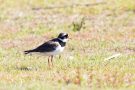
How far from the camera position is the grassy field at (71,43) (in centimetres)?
1294

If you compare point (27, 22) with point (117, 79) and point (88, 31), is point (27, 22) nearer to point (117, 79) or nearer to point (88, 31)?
point (88, 31)

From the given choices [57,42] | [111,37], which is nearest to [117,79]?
[57,42]

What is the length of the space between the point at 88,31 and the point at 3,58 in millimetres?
6818

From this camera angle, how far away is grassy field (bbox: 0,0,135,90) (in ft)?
42.4

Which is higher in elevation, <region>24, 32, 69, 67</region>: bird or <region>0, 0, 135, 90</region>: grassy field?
<region>24, 32, 69, 67</region>: bird

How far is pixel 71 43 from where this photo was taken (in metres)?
20.4

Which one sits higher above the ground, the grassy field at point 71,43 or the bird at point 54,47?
the bird at point 54,47

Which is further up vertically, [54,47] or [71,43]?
[54,47]

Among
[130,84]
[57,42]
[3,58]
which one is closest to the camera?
[130,84]

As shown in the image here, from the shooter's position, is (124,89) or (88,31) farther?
(88,31)

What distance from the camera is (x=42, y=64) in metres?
15.9

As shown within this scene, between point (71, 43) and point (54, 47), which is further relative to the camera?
point (71, 43)

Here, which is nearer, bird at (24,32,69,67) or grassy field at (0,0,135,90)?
grassy field at (0,0,135,90)

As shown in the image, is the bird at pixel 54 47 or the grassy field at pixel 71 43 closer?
the grassy field at pixel 71 43
